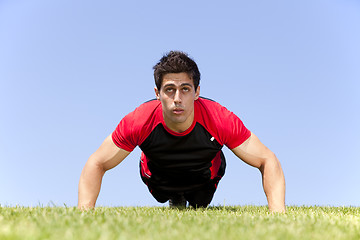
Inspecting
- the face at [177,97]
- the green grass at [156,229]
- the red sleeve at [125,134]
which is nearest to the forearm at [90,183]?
the red sleeve at [125,134]

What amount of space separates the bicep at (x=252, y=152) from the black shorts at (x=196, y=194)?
4.62 feet

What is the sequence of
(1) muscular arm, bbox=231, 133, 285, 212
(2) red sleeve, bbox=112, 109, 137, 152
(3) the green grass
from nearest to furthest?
(3) the green grass → (2) red sleeve, bbox=112, 109, 137, 152 → (1) muscular arm, bbox=231, 133, 285, 212

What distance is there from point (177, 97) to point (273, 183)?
214 cm

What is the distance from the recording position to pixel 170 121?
5.74 m

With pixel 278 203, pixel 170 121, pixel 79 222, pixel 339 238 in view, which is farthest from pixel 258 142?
pixel 79 222

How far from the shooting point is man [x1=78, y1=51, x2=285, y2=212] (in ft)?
18.6

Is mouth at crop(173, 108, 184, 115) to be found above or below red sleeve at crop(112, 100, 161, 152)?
above

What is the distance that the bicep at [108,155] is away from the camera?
5.93 m

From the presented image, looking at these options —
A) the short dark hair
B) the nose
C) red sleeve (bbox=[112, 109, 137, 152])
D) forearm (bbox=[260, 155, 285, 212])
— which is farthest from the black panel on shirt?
forearm (bbox=[260, 155, 285, 212])

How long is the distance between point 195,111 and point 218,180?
197cm

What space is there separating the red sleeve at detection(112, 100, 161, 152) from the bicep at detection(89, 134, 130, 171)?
8 centimetres

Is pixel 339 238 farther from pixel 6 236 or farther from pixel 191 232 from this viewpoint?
pixel 6 236

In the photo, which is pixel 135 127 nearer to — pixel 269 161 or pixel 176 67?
pixel 176 67

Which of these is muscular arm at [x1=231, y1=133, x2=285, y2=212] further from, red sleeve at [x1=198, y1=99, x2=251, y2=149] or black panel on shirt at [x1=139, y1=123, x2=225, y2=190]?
black panel on shirt at [x1=139, y1=123, x2=225, y2=190]
